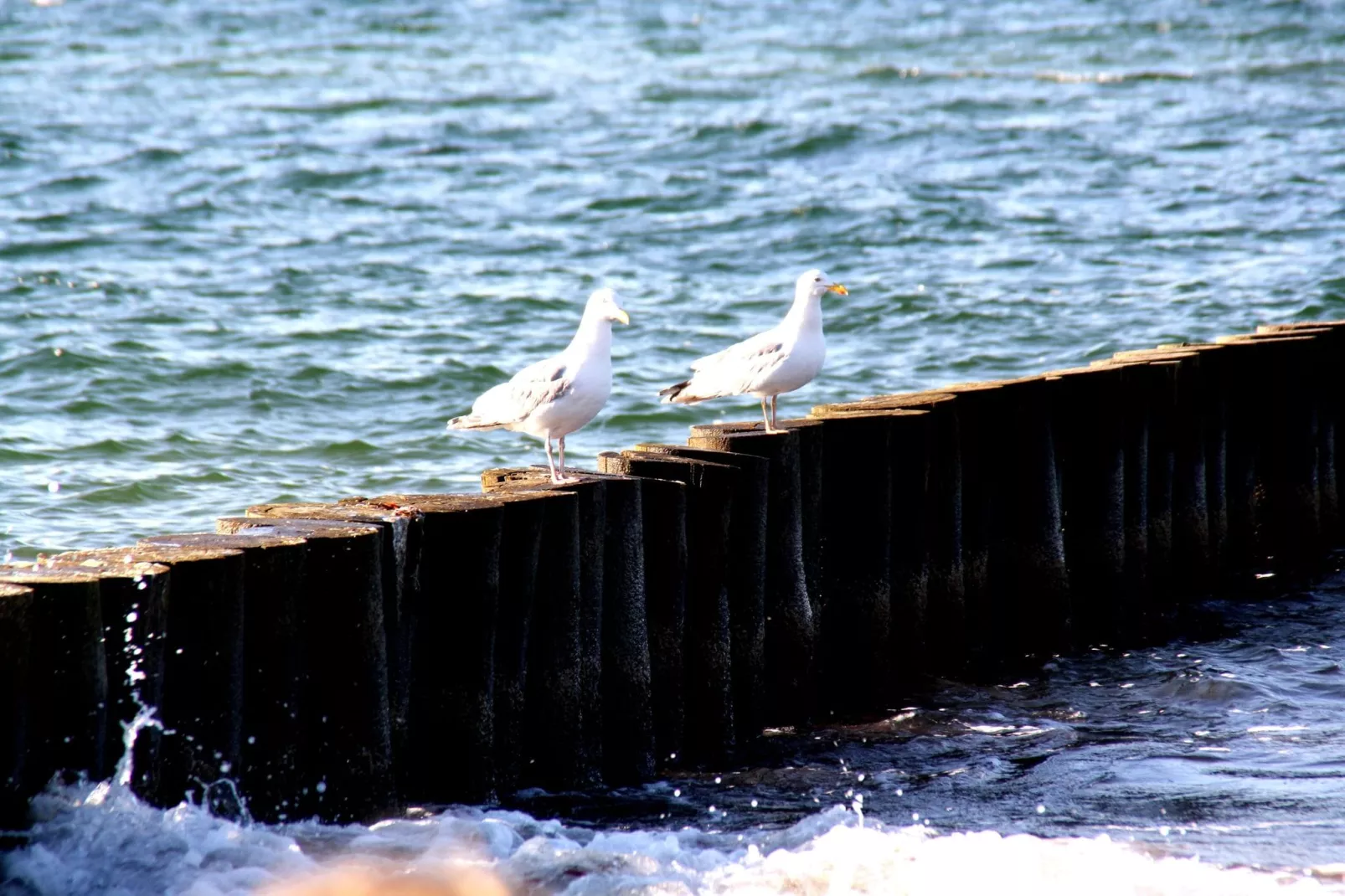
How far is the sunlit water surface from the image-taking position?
578cm

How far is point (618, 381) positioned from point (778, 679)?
6.87 m

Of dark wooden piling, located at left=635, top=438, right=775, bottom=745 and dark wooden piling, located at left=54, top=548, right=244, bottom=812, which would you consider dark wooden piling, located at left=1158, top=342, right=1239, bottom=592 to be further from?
dark wooden piling, located at left=54, top=548, right=244, bottom=812

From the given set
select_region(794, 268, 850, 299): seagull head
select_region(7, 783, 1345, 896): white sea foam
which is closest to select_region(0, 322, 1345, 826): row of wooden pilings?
select_region(7, 783, 1345, 896): white sea foam

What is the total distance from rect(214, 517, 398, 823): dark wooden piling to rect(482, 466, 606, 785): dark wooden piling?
0.90 meters

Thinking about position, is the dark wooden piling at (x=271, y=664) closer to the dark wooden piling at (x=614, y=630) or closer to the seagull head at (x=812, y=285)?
the dark wooden piling at (x=614, y=630)

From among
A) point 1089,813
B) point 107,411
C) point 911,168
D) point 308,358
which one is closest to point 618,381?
point 308,358

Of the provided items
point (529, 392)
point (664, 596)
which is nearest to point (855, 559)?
point (664, 596)

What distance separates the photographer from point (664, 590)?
6.71 metres

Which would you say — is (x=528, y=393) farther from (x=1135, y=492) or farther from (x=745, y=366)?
(x=1135, y=492)

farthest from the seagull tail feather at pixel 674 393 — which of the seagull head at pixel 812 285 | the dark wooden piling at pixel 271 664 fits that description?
the dark wooden piling at pixel 271 664

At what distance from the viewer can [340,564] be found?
5559 millimetres

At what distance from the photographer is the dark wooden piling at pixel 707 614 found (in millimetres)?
6832

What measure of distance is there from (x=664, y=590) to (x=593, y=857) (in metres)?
1.45

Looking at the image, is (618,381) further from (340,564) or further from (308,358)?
(340,564)
